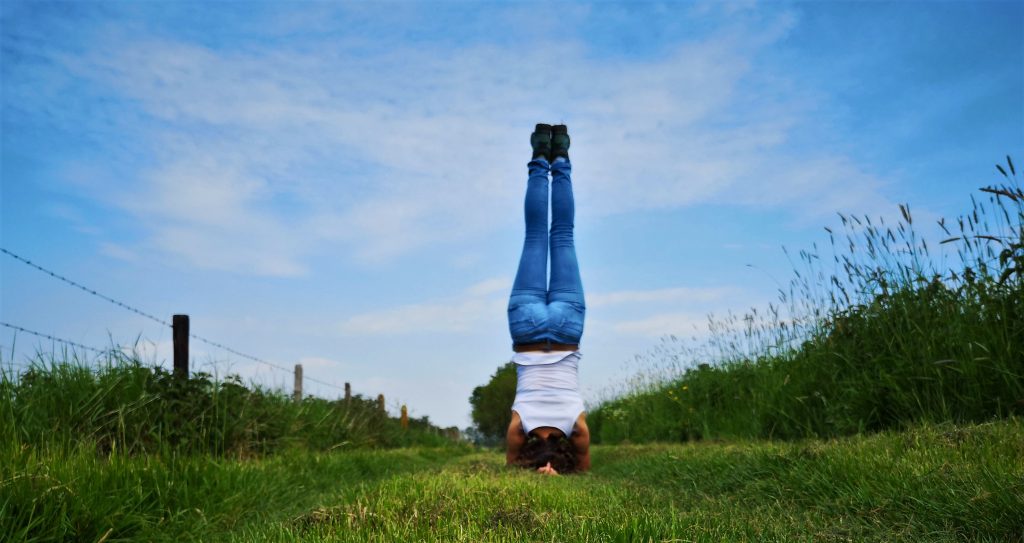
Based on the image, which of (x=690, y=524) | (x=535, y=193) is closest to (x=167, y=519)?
(x=690, y=524)

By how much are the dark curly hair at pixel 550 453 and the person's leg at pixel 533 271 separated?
3.07 ft

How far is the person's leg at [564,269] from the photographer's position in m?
6.90

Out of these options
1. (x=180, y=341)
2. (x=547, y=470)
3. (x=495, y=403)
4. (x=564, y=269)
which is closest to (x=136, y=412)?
(x=180, y=341)

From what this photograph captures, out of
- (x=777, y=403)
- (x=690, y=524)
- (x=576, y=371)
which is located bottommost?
(x=690, y=524)

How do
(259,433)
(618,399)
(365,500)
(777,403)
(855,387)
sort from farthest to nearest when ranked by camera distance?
(618,399), (259,433), (777,403), (855,387), (365,500)

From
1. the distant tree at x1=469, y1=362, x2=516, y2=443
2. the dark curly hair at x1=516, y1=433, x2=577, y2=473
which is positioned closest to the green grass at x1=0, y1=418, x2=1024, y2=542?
the dark curly hair at x1=516, y1=433, x2=577, y2=473

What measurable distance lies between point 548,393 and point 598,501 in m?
→ 3.27

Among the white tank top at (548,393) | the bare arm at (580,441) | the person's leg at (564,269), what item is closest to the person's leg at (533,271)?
the person's leg at (564,269)

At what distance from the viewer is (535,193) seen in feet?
23.1

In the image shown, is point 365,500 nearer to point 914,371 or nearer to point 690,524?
point 690,524

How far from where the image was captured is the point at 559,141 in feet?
23.8

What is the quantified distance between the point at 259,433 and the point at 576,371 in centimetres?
330

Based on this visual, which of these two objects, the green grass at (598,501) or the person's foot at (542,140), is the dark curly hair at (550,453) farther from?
the person's foot at (542,140)

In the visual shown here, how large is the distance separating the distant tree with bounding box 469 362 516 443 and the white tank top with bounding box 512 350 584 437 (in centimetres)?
1879
